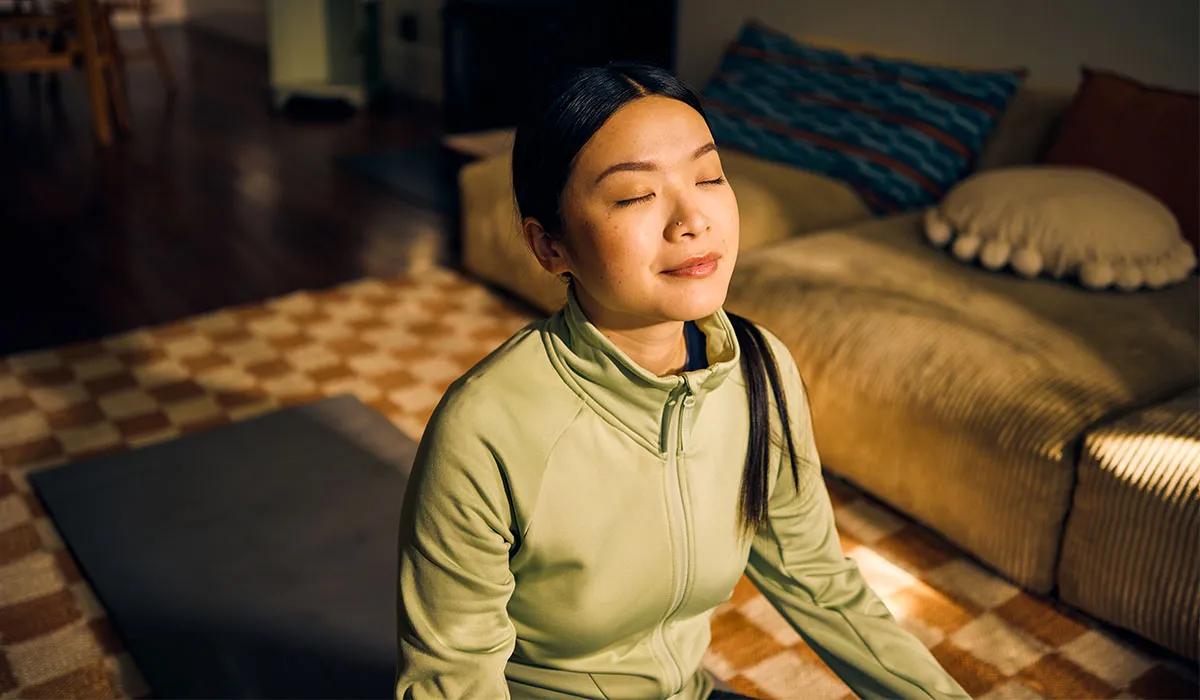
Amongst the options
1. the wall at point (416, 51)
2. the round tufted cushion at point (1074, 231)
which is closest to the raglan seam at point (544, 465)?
the round tufted cushion at point (1074, 231)

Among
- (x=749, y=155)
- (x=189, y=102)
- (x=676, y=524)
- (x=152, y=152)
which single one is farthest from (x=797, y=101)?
(x=189, y=102)

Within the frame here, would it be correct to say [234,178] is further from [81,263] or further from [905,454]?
[905,454]

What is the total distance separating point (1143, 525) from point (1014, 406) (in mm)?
269

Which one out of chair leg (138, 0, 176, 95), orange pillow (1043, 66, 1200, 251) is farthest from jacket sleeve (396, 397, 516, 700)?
chair leg (138, 0, 176, 95)

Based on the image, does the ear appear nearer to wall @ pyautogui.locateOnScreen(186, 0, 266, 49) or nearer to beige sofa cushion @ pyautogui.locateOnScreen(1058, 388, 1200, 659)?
beige sofa cushion @ pyautogui.locateOnScreen(1058, 388, 1200, 659)

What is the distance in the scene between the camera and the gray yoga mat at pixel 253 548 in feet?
5.41

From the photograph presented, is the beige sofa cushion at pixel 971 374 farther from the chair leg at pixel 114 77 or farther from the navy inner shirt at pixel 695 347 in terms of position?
the chair leg at pixel 114 77

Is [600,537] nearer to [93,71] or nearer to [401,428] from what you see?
[401,428]

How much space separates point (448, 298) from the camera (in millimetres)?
3146

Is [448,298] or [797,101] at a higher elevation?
[797,101]

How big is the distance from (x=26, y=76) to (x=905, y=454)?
6.32m

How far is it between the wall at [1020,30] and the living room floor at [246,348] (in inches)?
55.2

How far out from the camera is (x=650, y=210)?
86 cm

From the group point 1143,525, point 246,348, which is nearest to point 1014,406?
point 1143,525
